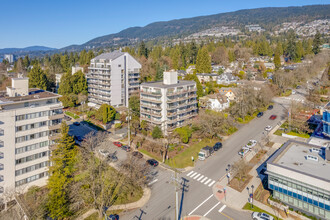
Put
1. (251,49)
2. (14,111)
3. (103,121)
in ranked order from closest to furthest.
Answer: (14,111)
(103,121)
(251,49)

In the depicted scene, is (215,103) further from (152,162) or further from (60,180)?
(60,180)

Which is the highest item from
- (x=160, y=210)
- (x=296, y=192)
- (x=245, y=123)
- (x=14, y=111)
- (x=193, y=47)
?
(x=193, y=47)

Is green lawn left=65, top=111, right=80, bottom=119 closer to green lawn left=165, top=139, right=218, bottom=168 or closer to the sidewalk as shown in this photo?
green lawn left=165, top=139, right=218, bottom=168

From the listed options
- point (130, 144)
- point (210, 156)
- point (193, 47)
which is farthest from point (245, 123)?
point (193, 47)

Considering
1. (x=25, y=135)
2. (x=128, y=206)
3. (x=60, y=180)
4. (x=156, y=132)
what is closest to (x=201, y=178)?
(x=128, y=206)

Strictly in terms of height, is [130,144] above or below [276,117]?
below

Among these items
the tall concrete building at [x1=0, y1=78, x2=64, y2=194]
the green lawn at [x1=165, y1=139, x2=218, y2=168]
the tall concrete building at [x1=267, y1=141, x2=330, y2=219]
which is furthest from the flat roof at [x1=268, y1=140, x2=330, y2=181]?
the tall concrete building at [x1=0, y1=78, x2=64, y2=194]

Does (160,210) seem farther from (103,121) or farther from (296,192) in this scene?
(103,121)

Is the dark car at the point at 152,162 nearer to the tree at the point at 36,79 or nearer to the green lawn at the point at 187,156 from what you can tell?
the green lawn at the point at 187,156
